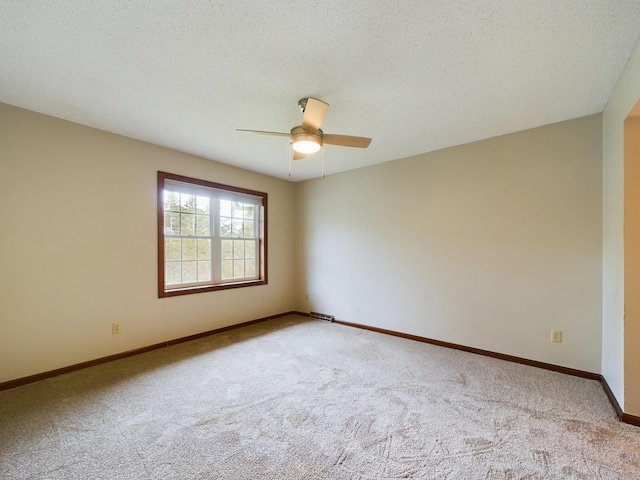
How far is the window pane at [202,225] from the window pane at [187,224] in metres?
0.07

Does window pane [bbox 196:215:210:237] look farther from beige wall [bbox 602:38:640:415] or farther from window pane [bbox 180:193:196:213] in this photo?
beige wall [bbox 602:38:640:415]

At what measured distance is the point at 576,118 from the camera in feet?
8.78

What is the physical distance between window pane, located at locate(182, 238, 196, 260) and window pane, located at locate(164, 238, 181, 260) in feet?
0.22

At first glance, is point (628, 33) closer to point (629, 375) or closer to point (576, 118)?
point (576, 118)

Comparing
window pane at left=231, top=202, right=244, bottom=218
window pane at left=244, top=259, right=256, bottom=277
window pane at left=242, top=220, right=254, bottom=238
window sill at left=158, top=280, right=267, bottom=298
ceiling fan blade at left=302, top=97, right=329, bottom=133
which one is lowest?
window sill at left=158, top=280, right=267, bottom=298

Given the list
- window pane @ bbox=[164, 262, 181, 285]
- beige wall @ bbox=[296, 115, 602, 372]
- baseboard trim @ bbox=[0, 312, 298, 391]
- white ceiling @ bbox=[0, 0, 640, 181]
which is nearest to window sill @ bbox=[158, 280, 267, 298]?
window pane @ bbox=[164, 262, 181, 285]

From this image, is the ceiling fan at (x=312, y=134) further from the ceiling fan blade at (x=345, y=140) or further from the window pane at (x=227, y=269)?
the window pane at (x=227, y=269)

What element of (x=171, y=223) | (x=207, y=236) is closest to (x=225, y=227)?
(x=207, y=236)

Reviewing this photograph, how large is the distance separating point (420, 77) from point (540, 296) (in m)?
2.50

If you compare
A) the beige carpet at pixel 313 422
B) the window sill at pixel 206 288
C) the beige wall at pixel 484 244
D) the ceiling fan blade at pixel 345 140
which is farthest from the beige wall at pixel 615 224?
the window sill at pixel 206 288

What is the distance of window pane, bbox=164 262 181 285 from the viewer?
3584mm

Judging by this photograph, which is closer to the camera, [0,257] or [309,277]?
[0,257]

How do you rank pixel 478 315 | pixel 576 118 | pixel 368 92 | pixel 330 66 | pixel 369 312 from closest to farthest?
pixel 330 66 → pixel 368 92 → pixel 576 118 → pixel 478 315 → pixel 369 312

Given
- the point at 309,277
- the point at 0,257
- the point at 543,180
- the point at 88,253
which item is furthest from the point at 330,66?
the point at 309,277
